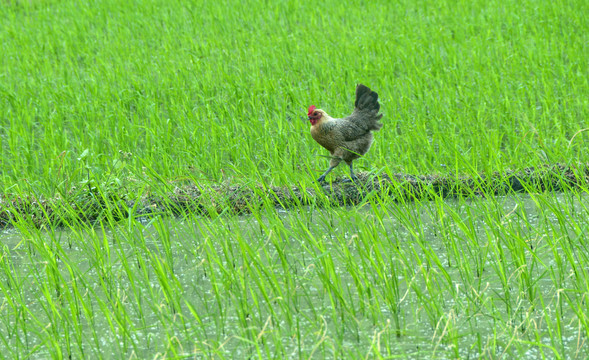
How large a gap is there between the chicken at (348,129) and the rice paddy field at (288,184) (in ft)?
0.62

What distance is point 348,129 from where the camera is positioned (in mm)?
3576

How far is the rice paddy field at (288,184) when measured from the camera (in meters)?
2.35

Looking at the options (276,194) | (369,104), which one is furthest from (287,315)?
(369,104)

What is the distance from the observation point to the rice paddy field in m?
2.35

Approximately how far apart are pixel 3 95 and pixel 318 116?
3.68 meters

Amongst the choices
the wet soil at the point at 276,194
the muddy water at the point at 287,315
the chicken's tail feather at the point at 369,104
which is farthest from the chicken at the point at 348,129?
the muddy water at the point at 287,315

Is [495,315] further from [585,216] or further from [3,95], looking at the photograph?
[3,95]

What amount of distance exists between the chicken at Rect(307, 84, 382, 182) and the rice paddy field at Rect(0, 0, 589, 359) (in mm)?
188

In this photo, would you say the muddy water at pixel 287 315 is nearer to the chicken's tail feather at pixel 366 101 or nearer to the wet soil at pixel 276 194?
the wet soil at pixel 276 194

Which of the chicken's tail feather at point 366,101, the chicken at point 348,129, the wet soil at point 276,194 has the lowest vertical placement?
the wet soil at point 276,194

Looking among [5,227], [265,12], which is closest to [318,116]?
[5,227]

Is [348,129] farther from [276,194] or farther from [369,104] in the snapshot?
[276,194]

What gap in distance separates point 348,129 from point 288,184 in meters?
0.42

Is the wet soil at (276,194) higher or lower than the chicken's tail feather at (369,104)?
lower
